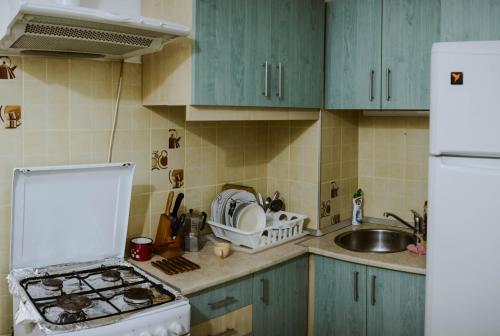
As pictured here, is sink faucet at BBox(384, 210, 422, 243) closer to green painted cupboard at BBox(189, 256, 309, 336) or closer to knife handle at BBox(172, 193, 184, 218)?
green painted cupboard at BBox(189, 256, 309, 336)

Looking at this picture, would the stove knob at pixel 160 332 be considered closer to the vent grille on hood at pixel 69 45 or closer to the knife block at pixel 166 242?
the knife block at pixel 166 242

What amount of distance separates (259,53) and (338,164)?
0.91 metres

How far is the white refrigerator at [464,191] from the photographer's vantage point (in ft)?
6.32

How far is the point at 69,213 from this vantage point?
2066 millimetres

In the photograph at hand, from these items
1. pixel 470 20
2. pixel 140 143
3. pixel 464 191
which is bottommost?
pixel 464 191

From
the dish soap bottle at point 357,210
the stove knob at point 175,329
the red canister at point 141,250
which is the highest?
the dish soap bottle at point 357,210

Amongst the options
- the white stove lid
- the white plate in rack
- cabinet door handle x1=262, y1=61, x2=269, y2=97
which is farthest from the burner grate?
cabinet door handle x1=262, y1=61, x2=269, y2=97

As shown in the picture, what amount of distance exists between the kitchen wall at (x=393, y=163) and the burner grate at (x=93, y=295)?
158cm

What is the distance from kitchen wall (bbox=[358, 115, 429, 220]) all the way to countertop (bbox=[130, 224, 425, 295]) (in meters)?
0.49

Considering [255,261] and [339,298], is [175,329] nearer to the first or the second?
[255,261]

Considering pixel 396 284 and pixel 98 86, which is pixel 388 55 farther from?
pixel 98 86

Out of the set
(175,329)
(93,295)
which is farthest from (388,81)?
(93,295)

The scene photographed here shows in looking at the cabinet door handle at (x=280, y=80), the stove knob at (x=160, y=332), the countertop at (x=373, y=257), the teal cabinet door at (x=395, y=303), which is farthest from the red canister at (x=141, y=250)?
the teal cabinet door at (x=395, y=303)

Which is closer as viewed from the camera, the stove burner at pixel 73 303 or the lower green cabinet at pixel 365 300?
the stove burner at pixel 73 303
